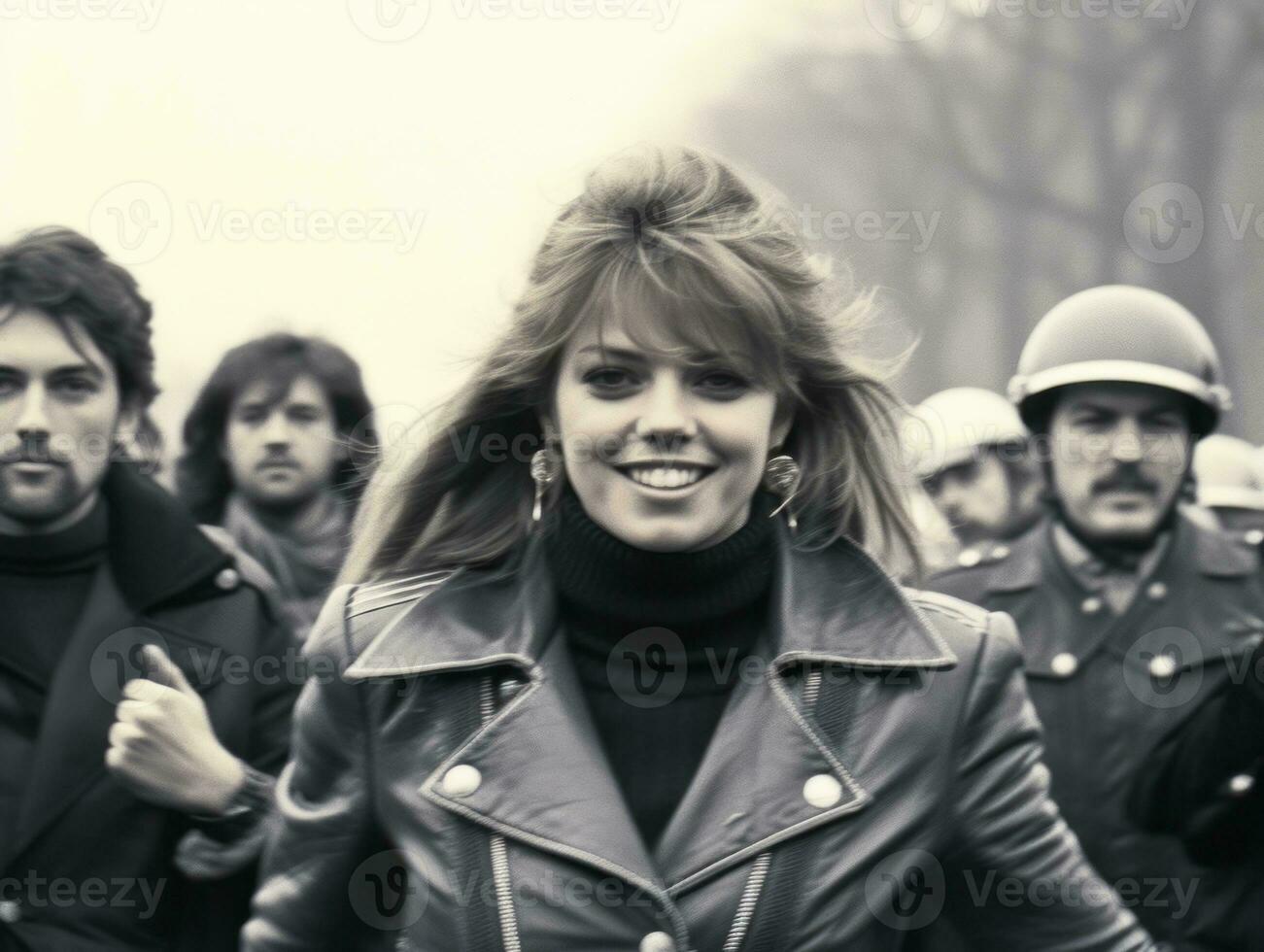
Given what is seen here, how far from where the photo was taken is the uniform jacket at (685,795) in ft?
9.41

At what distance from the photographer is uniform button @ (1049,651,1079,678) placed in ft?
16.1

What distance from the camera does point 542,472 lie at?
3.35m

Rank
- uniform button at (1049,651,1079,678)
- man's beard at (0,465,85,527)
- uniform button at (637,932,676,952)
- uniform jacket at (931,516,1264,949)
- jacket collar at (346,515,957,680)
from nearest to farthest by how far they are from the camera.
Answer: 1. uniform button at (637,932,676,952)
2. jacket collar at (346,515,957,680)
3. man's beard at (0,465,85,527)
4. uniform jacket at (931,516,1264,949)
5. uniform button at (1049,651,1079,678)

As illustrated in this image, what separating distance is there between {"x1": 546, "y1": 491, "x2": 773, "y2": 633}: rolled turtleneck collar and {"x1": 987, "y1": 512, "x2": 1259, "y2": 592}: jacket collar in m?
2.12

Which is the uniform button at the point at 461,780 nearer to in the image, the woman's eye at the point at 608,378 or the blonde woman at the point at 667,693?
the blonde woman at the point at 667,693

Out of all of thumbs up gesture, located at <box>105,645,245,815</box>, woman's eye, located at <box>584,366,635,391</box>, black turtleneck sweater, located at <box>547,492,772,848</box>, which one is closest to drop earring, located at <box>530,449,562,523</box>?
black turtleneck sweater, located at <box>547,492,772,848</box>

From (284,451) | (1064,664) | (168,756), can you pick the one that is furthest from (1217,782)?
(284,451)

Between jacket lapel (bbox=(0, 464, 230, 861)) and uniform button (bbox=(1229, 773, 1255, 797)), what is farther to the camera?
uniform button (bbox=(1229, 773, 1255, 797))

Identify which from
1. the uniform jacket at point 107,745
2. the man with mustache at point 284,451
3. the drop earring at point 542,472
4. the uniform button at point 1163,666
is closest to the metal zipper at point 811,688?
the drop earring at point 542,472

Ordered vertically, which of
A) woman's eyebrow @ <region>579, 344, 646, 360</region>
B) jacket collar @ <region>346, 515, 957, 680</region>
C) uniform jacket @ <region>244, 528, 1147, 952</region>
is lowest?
uniform jacket @ <region>244, 528, 1147, 952</region>

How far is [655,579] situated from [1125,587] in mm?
2242

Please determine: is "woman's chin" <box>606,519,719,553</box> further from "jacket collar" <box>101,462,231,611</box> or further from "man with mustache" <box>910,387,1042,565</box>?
"man with mustache" <box>910,387,1042,565</box>

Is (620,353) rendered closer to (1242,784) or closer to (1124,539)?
(1242,784)

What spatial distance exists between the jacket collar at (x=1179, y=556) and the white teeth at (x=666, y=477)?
228 centimetres
